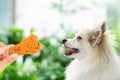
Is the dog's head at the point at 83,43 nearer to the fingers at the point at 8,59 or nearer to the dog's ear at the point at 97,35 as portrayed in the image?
the dog's ear at the point at 97,35

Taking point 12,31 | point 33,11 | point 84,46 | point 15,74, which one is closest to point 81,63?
point 84,46

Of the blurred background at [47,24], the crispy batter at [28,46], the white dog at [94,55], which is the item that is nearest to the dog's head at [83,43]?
the white dog at [94,55]

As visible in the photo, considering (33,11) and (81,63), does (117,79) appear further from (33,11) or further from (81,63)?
(33,11)

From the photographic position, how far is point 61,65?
3.61 meters

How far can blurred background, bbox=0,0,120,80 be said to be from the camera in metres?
3.33

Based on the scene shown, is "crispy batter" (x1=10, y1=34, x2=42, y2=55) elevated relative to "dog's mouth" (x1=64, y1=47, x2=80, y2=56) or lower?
elevated

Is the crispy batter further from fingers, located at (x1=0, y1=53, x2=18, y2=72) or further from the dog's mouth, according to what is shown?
the dog's mouth

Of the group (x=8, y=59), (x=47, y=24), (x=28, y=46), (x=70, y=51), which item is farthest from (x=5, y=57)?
(x=47, y=24)

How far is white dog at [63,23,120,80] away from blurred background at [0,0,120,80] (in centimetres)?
133

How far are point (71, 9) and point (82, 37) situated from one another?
213 cm

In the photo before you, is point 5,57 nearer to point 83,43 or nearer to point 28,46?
point 28,46

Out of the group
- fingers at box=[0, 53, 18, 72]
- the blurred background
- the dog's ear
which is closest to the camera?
fingers at box=[0, 53, 18, 72]

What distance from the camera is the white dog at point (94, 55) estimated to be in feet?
5.48

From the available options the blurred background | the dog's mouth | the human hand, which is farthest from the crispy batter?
the blurred background
